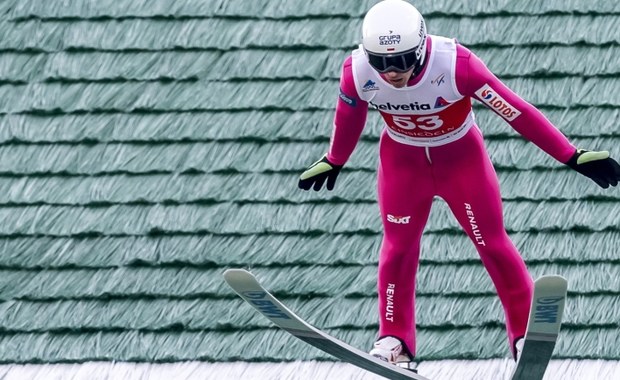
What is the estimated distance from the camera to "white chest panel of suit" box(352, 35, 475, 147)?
4965 mm

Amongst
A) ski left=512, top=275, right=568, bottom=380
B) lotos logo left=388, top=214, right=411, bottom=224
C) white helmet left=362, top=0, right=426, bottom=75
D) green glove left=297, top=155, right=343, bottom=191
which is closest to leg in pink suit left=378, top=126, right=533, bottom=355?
lotos logo left=388, top=214, right=411, bottom=224

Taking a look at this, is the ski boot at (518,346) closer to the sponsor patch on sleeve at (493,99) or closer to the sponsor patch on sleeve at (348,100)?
the sponsor patch on sleeve at (493,99)

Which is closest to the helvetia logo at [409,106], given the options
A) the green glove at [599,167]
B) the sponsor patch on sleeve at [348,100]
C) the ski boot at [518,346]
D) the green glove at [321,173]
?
the sponsor patch on sleeve at [348,100]

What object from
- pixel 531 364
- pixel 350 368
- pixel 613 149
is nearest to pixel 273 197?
pixel 350 368

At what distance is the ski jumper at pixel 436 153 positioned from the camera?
4.96m

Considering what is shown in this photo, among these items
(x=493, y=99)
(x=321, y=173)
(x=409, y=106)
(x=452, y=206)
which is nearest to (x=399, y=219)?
(x=452, y=206)

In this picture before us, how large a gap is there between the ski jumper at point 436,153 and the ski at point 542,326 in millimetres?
277

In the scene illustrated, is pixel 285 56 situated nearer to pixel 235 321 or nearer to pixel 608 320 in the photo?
pixel 235 321

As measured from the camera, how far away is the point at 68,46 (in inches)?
267

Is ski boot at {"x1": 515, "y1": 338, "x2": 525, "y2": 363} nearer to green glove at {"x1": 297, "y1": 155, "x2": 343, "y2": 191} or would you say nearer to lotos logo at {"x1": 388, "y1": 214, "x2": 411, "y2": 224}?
lotos logo at {"x1": 388, "y1": 214, "x2": 411, "y2": 224}

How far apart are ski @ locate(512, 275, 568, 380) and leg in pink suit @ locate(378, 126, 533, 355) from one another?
271mm

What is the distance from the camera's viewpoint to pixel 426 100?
4.98 metres

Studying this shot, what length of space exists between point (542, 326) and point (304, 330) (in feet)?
2.57

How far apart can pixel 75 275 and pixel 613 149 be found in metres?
2.19
